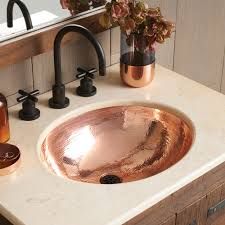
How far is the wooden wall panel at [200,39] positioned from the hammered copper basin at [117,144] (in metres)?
0.42

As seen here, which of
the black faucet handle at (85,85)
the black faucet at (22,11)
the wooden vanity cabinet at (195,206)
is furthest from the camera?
the black faucet handle at (85,85)

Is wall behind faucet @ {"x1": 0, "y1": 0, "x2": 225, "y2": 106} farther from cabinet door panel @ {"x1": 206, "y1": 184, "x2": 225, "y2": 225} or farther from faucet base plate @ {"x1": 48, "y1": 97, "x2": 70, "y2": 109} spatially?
cabinet door panel @ {"x1": 206, "y1": 184, "x2": 225, "y2": 225}

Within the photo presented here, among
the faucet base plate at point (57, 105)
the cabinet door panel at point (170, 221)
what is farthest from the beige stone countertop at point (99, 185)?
the cabinet door panel at point (170, 221)

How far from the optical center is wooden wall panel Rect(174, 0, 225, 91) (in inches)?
81.1

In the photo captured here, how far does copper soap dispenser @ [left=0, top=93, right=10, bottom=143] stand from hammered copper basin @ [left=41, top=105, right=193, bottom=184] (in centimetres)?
10

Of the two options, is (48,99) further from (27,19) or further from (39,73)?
(27,19)

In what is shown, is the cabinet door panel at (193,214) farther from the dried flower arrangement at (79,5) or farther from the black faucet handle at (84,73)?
the dried flower arrangement at (79,5)

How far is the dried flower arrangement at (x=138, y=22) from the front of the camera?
166 centimetres

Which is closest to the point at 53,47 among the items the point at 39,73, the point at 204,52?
the point at 39,73

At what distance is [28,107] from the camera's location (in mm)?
1662

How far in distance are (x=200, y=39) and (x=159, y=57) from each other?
0.17 meters

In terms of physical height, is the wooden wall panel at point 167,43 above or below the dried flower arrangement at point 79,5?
below

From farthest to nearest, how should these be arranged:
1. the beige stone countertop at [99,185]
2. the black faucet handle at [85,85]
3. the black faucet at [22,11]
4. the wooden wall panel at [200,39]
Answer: the wooden wall panel at [200,39] → the black faucet handle at [85,85] → the black faucet at [22,11] → the beige stone countertop at [99,185]

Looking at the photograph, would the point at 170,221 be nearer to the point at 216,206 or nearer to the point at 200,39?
the point at 216,206
